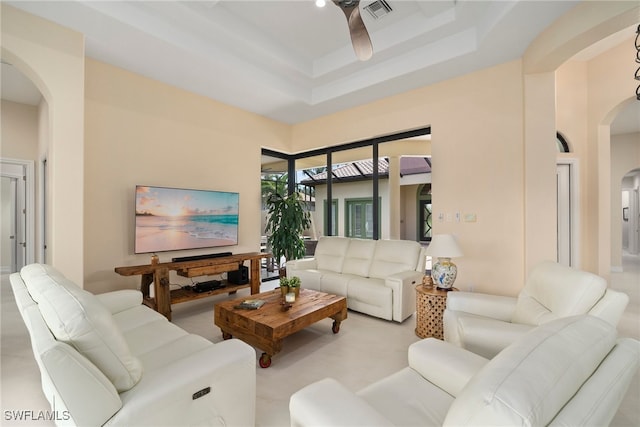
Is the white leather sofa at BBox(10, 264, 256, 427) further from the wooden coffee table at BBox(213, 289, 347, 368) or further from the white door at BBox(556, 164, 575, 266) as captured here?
the white door at BBox(556, 164, 575, 266)

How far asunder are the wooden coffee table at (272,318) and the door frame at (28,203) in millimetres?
4776

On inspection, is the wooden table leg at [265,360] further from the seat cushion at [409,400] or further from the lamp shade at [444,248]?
the lamp shade at [444,248]

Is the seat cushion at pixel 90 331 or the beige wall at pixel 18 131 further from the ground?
the beige wall at pixel 18 131

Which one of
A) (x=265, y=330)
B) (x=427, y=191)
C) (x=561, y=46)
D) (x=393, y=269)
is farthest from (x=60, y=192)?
(x=427, y=191)

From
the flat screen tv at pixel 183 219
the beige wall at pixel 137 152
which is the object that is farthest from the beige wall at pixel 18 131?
the flat screen tv at pixel 183 219

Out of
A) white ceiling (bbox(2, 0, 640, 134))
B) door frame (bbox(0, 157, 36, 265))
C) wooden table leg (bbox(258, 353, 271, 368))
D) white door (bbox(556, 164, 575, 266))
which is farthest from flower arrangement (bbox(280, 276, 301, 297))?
door frame (bbox(0, 157, 36, 265))

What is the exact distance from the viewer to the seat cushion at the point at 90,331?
1.13 meters

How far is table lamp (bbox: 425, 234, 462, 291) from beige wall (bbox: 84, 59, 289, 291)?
10.5 ft

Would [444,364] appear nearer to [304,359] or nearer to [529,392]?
[529,392]

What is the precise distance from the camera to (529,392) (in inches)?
28.2

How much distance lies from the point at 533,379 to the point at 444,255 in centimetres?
222

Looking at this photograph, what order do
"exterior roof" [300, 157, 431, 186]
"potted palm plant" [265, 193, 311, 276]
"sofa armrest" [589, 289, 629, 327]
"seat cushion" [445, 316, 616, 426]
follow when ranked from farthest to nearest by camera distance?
1. "exterior roof" [300, 157, 431, 186]
2. "potted palm plant" [265, 193, 311, 276]
3. "sofa armrest" [589, 289, 629, 327]
4. "seat cushion" [445, 316, 616, 426]

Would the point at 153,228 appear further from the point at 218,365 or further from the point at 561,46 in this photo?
the point at 561,46

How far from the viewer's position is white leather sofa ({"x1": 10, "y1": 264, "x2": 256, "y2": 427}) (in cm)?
104
